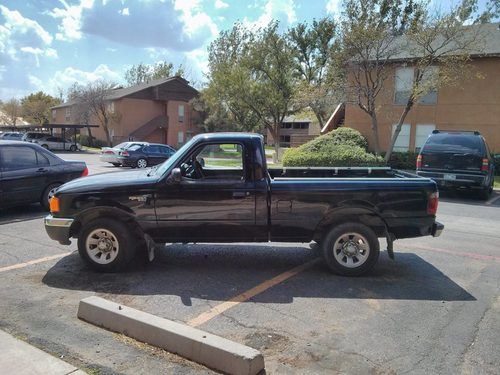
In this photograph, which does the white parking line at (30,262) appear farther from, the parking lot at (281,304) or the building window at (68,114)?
the building window at (68,114)

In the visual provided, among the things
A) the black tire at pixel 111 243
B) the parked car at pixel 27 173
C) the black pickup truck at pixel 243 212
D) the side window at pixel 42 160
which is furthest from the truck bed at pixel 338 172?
the side window at pixel 42 160

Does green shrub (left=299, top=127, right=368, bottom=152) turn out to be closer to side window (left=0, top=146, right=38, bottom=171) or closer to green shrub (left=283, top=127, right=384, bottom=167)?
green shrub (left=283, top=127, right=384, bottom=167)

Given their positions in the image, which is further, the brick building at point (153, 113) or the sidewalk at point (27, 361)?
the brick building at point (153, 113)

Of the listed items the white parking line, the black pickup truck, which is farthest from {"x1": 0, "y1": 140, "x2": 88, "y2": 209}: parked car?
the black pickup truck

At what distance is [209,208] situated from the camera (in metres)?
5.82

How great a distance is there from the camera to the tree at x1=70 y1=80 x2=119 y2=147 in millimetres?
50188

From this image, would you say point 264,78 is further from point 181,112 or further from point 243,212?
point 243,212

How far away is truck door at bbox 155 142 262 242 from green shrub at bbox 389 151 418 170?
19426 millimetres

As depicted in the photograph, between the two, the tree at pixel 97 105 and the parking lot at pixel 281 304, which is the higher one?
the tree at pixel 97 105

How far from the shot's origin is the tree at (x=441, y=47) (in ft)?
68.1

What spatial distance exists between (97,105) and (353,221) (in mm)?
48850

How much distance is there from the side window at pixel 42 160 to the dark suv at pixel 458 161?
10.4 m

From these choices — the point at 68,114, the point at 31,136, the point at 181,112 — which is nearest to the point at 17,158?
the point at 31,136

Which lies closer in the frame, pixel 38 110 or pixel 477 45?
pixel 477 45
